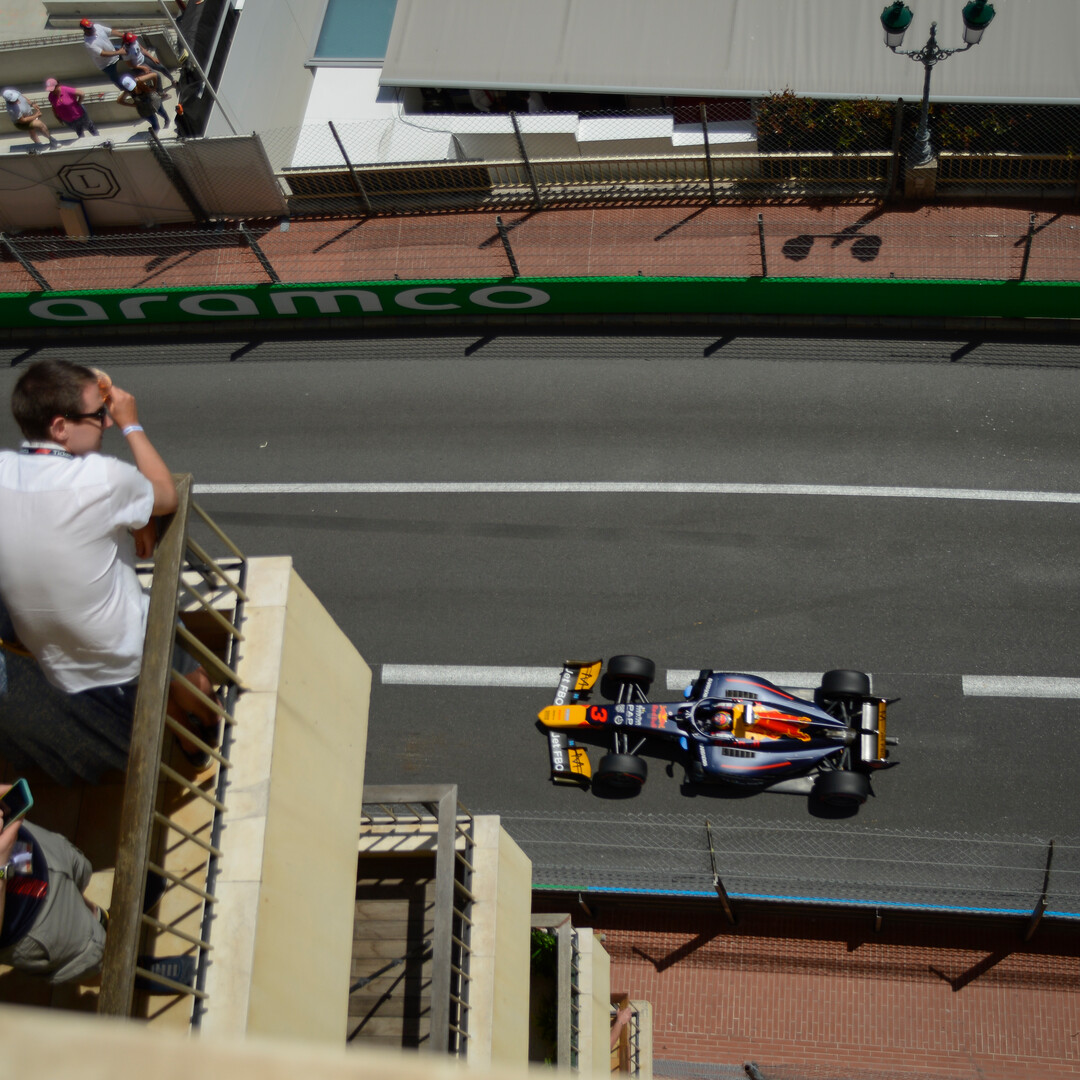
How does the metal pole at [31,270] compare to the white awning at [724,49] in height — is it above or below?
below

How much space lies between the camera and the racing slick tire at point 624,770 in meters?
12.8

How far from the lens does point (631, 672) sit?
43.5 ft

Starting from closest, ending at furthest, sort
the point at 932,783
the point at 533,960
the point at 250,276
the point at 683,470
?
the point at 533,960, the point at 932,783, the point at 683,470, the point at 250,276

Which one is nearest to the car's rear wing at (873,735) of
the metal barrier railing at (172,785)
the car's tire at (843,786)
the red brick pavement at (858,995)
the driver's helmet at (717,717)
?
the car's tire at (843,786)

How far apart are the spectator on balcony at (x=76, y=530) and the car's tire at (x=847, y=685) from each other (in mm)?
9402

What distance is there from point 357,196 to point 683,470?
344 inches

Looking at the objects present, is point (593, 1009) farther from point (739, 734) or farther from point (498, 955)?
point (739, 734)

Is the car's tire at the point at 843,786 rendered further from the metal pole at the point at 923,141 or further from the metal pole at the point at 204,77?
the metal pole at the point at 204,77

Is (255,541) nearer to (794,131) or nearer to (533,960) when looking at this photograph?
(533,960)

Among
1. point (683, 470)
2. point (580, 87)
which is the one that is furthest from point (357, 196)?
point (683, 470)

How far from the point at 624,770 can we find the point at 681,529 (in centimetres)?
380

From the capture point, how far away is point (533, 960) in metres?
11.8

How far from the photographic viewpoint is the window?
21.5m

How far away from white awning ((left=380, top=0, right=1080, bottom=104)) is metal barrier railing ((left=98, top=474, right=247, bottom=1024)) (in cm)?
1401
